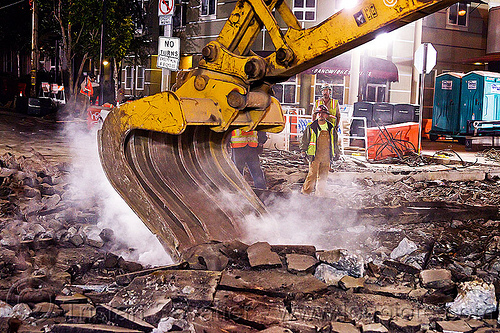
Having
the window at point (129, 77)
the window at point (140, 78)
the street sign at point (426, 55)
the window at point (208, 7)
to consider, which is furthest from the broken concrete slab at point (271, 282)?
the window at point (129, 77)

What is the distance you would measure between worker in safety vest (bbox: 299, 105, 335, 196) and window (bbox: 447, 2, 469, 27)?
2197 centimetres

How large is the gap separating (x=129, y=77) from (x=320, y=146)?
28543 millimetres

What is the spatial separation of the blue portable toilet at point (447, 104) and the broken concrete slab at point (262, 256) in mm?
19279

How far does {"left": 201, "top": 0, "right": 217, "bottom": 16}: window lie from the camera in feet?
88.2

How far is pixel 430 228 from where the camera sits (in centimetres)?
671

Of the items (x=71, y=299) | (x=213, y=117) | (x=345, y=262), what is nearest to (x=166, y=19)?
(x=213, y=117)

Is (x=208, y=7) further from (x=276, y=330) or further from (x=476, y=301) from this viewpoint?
(x=276, y=330)

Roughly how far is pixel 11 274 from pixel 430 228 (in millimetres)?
4903

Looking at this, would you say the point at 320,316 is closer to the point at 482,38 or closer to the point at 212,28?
the point at 212,28

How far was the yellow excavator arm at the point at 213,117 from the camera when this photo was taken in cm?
438

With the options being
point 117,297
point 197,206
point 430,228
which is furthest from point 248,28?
point 430,228

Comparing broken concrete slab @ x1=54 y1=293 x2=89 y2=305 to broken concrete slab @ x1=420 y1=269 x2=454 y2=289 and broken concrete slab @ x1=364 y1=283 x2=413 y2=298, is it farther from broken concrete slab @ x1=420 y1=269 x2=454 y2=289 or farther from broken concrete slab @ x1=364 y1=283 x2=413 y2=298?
broken concrete slab @ x1=420 y1=269 x2=454 y2=289

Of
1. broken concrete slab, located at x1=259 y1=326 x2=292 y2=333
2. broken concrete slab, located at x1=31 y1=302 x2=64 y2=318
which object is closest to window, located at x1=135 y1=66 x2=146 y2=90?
broken concrete slab, located at x1=31 y1=302 x2=64 y2=318

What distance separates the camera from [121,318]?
3.54m
